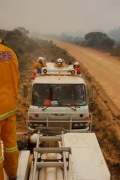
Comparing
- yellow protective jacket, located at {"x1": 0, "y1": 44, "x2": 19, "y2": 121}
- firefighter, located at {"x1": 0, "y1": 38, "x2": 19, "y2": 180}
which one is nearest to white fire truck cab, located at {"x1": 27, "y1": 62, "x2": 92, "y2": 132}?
firefighter, located at {"x1": 0, "y1": 38, "x2": 19, "y2": 180}

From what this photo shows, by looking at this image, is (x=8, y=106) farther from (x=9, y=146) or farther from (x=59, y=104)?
(x=59, y=104)

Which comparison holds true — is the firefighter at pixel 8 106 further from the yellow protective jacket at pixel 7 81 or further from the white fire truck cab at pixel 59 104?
the white fire truck cab at pixel 59 104

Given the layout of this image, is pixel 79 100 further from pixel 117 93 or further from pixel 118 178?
pixel 117 93

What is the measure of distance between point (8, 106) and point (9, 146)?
0.59 m

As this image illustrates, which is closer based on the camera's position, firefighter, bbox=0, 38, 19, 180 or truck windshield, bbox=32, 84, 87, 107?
firefighter, bbox=0, 38, 19, 180

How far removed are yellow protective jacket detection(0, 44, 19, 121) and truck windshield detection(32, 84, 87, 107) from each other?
205 inches

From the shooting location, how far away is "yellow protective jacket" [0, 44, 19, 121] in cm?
418

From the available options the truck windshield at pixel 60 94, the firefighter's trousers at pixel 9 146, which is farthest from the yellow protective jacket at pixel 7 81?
the truck windshield at pixel 60 94

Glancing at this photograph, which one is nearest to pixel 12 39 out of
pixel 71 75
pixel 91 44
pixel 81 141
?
pixel 91 44

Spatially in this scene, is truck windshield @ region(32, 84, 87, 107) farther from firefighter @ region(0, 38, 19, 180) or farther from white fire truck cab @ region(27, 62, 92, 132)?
firefighter @ region(0, 38, 19, 180)

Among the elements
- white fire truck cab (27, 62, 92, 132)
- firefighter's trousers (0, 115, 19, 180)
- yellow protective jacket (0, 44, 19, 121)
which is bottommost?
white fire truck cab (27, 62, 92, 132)

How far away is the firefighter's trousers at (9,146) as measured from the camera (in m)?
4.43

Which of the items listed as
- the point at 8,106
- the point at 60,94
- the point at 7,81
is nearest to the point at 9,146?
the point at 8,106

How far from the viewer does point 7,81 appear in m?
4.25
